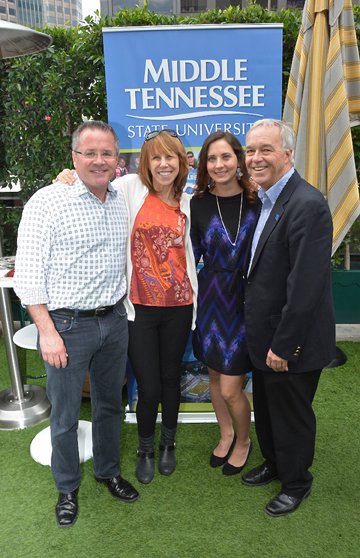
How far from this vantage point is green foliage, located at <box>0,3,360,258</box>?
336 centimetres

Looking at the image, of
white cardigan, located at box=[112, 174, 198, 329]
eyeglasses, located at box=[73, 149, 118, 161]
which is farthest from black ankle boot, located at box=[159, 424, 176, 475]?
eyeglasses, located at box=[73, 149, 118, 161]

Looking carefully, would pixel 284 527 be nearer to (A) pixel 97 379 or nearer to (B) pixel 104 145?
(A) pixel 97 379

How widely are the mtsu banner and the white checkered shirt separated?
101 cm

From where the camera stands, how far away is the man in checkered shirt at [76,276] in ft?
5.71

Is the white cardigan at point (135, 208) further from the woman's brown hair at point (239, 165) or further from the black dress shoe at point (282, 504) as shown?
the black dress shoe at point (282, 504)

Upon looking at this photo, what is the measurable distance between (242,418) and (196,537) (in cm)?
60

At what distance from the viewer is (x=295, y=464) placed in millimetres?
2098

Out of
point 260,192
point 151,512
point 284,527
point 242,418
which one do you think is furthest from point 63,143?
point 284,527

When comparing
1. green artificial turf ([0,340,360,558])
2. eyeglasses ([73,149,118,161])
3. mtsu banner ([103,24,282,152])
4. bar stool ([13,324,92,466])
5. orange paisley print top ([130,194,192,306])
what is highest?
mtsu banner ([103,24,282,152])

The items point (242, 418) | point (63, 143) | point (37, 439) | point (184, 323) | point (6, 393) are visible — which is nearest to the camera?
point (184, 323)

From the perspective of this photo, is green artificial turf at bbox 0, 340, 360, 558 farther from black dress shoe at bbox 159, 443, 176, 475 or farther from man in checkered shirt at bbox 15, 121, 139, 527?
man in checkered shirt at bbox 15, 121, 139, 527

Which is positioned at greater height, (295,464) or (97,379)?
(97,379)

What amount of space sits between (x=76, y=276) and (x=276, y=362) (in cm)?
87

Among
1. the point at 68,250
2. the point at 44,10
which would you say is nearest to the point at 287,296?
the point at 68,250
